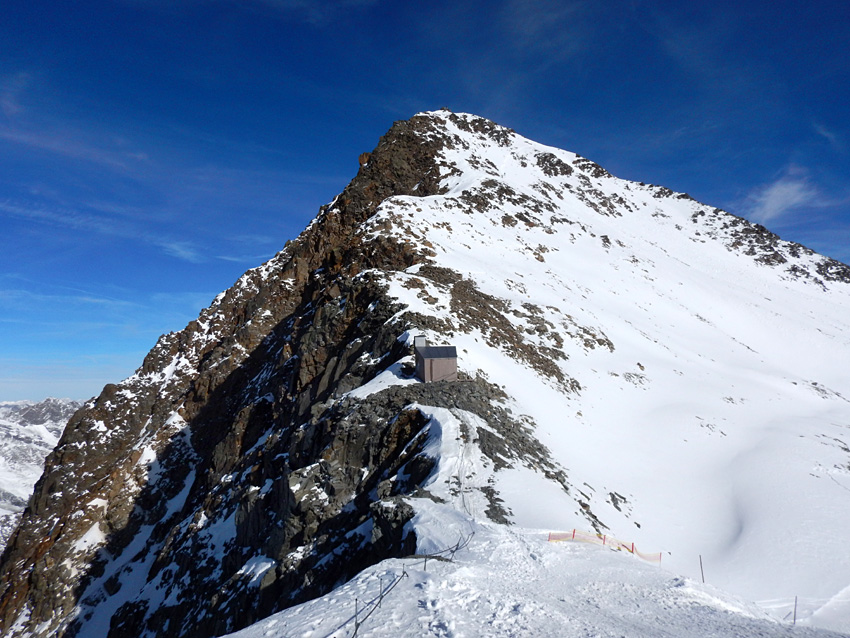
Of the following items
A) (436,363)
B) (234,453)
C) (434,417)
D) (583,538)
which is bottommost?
(583,538)

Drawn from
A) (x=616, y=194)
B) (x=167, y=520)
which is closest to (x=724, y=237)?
(x=616, y=194)

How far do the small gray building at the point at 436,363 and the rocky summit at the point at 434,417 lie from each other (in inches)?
22.0

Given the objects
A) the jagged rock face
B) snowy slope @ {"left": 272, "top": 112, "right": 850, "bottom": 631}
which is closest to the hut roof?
snowy slope @ {"left": 272, "top": 112, "right": 850, "bottom": 631}

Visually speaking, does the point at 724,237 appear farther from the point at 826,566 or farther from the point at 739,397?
the point at 826,566

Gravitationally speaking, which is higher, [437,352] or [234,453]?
[437,352]

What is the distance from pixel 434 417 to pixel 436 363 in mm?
3470

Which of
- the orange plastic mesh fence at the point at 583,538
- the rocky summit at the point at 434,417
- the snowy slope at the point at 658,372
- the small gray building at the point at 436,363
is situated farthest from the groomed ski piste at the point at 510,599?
the small gray building at the point at 436,363

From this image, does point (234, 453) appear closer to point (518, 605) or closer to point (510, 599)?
point (510, 599)

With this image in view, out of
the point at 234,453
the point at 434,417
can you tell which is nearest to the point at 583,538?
the point at 434,417

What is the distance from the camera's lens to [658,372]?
3528cm

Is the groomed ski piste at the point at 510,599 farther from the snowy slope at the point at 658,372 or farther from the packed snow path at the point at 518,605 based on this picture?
the snowy slope at the point at 658,372

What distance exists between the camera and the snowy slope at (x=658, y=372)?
17172mm

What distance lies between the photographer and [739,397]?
35844 mm

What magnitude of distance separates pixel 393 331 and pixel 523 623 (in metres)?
18.1
